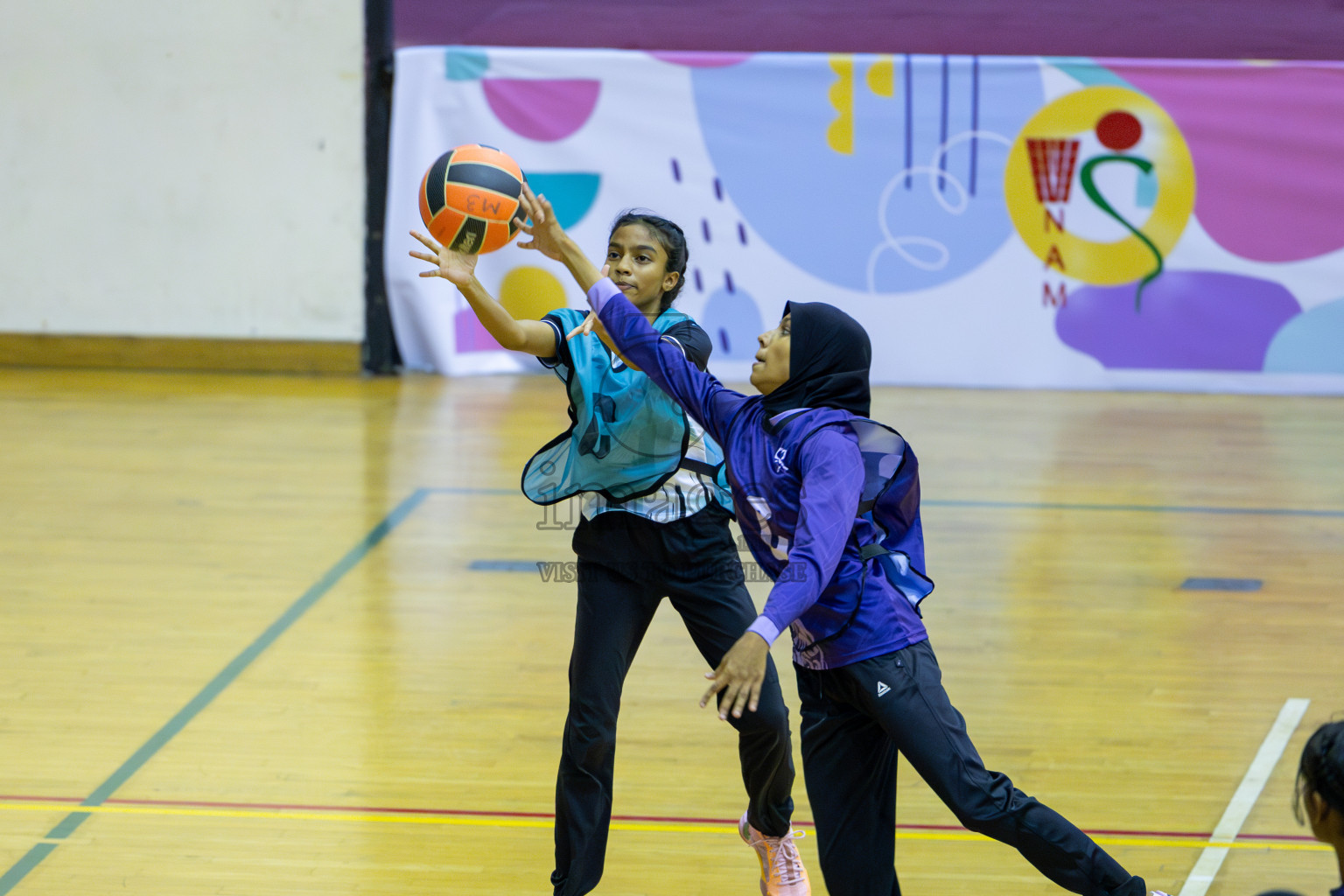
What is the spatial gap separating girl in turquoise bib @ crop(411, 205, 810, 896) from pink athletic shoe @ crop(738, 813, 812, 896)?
0.15 m

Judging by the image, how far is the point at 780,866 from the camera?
130 inches

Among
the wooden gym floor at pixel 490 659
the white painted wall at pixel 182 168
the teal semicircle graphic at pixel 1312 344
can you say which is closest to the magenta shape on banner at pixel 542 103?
the white painted wall at pixel 182 168

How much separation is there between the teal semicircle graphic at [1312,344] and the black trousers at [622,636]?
25.1 feet

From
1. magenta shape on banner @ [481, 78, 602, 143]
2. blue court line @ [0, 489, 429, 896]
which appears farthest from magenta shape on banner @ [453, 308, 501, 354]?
blue court line @ [0, 489, 429, 896]

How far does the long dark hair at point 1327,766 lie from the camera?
1892 mm

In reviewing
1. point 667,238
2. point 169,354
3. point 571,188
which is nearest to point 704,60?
point 571,188

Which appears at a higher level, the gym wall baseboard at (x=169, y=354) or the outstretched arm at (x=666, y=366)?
the outstretched arm at (x=666, y=366)

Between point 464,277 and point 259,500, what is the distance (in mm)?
4248

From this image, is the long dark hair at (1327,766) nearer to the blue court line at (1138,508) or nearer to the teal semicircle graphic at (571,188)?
the blue court line at (1138,508)

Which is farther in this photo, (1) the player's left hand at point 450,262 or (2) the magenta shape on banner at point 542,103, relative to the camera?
(2) the magenta shape on banner at point 542,103

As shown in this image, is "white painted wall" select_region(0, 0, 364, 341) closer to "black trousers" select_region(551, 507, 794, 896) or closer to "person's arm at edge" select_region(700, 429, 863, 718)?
"black trousers" select_region(551, 507, 794, 896)

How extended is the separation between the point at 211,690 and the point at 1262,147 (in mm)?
7984

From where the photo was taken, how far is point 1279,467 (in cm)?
774

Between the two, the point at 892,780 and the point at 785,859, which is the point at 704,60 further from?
the point at 892,780
